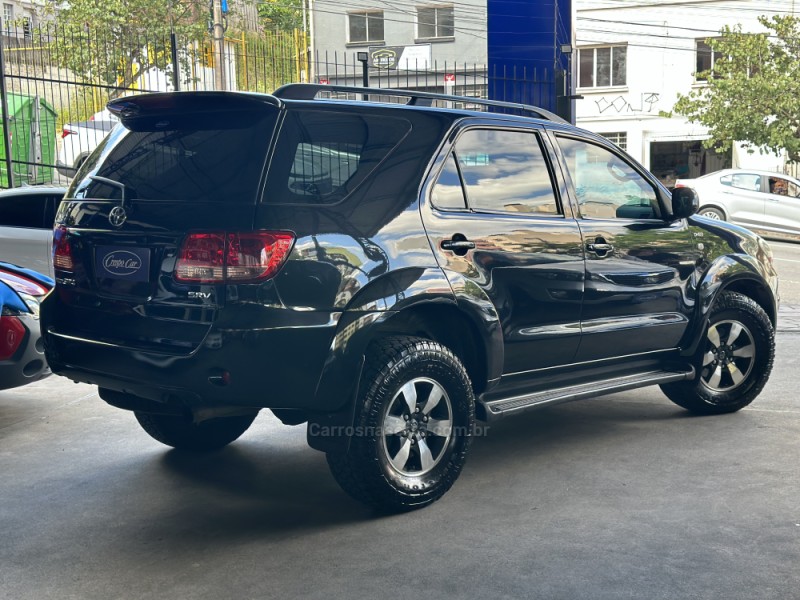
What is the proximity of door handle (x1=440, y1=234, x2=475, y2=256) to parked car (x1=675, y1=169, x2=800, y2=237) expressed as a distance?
17835mm

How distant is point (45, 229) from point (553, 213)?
5.99 meters

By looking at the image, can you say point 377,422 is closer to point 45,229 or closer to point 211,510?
point 211,510

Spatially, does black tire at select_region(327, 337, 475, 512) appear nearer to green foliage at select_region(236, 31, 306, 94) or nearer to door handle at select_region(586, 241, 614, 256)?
door handle at select_region(586, 241, 614, 256)

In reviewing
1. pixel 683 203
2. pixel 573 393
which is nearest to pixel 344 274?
pixel 573 393

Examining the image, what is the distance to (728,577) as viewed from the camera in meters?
3.90

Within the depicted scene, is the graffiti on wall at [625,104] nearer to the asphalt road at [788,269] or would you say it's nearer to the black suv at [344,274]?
the asphalt road at [788,269]

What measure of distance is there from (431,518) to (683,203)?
262cm

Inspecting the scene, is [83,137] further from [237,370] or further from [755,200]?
[237,370]

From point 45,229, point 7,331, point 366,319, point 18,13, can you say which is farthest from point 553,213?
point 18,13

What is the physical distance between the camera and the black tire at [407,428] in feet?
14.9

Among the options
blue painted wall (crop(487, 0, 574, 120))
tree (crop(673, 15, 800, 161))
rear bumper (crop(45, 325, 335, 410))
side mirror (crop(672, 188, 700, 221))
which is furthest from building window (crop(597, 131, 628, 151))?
rear bumper (crop(45, 325, 335, 410))

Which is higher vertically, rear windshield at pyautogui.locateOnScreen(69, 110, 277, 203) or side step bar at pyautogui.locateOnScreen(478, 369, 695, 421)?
rear windshield at pyautogui.locateOnScreen(69, 110, 277, 203)

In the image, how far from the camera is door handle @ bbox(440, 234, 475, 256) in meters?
4.88

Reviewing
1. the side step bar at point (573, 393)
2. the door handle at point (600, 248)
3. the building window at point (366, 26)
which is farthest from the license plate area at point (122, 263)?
the building window at point (366, 26)
